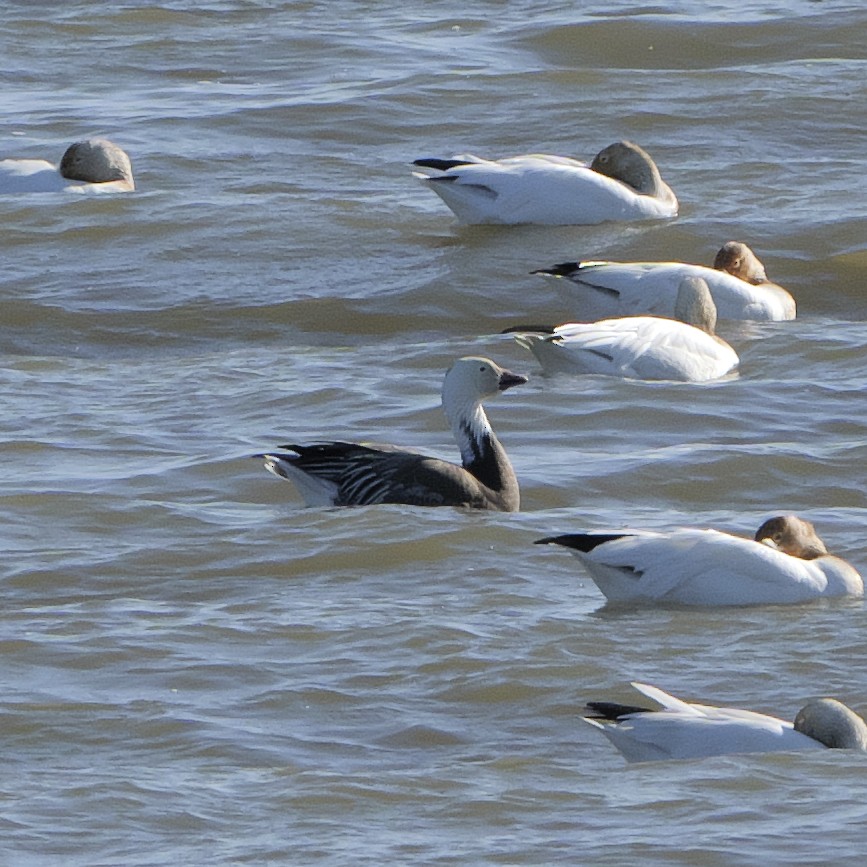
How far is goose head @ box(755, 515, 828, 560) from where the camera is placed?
7891 millimetres

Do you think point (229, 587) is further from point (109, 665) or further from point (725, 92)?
point (725, 92)

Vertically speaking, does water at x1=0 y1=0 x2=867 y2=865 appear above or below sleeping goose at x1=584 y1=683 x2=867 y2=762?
below

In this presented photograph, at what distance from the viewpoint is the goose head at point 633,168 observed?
1371 centimetres

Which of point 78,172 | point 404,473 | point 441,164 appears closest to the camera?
point 404,473

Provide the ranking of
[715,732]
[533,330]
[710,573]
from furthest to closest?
[533,330] → [710,573] → [715,732]

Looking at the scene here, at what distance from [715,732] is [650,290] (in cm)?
609

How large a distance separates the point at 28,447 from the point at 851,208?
588cm

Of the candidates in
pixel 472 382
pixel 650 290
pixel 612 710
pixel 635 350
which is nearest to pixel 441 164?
pixel 650 290

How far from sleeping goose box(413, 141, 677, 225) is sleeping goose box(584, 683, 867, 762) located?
7703 mm

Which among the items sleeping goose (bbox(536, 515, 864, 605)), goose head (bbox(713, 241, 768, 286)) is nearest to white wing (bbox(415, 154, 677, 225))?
goose head (bbox(713, 241, 768, 286))

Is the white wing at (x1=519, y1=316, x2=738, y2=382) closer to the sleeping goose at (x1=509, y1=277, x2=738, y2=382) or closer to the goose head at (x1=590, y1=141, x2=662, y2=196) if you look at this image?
the sleeping goose at (x1=509, y1=277, x2=738, y2=382)

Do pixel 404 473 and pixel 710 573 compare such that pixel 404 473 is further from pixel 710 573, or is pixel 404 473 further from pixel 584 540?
pixel 710 573

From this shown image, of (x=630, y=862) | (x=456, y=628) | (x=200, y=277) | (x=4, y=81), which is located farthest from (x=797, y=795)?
(x=4, y=81)

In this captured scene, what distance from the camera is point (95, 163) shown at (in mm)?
14406
